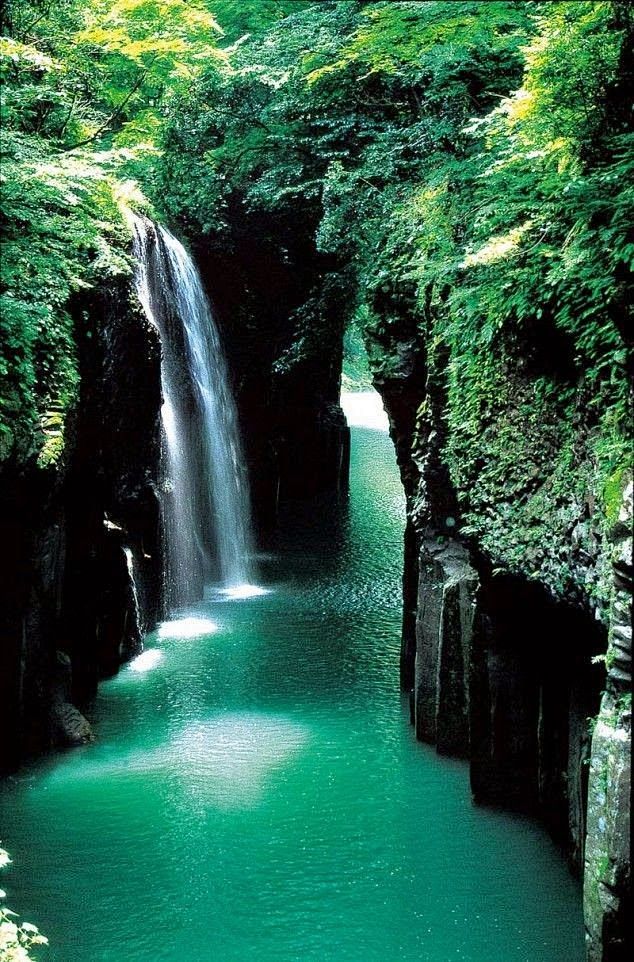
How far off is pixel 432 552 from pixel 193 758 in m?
4.11

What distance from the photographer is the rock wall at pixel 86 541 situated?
36.3 ft

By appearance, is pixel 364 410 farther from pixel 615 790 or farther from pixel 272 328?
pixel 615 790

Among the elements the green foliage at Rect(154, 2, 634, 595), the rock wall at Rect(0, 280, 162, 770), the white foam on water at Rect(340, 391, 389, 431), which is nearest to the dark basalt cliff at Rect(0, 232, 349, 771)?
the rock wall at Rect(0, 280, 162, 770)

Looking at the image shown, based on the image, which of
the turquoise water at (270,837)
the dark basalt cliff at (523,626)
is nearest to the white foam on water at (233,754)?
the turquoise water at (270,837)

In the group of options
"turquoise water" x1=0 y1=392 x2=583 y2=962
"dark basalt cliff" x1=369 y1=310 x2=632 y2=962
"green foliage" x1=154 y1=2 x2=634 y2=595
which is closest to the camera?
"dark basalt cliff" x1=369 y1=310 x2=632 y2=962

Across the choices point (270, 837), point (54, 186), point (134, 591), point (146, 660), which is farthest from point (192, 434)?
point (270, 837)

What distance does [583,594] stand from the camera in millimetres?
7551

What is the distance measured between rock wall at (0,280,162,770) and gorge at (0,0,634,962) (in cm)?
6

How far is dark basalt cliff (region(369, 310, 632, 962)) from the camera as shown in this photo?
6.14m

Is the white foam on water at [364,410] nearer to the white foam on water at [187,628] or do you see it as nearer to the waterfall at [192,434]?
the waterfall at [192,434]

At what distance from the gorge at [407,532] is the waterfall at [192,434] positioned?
0.55 feet

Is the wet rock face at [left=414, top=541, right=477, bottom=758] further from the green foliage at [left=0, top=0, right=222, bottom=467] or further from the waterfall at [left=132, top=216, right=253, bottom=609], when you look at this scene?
the waterfall at [left=132, top=216, right=253, bottom=609]

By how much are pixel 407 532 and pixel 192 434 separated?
7915 mm

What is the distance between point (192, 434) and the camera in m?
21.6
